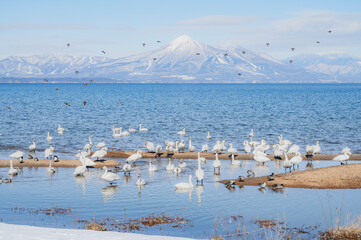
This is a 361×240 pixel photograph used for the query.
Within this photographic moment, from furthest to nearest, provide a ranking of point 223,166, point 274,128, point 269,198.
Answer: point 274,128 < point 223,166 < point 269,198

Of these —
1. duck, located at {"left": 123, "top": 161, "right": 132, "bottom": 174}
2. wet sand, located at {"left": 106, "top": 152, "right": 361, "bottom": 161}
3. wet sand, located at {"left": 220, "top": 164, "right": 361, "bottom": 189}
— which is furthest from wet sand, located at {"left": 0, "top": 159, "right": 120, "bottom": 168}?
wet sand, located at {"left": 220, "top": 164, "right": 361, "bottom": 189}

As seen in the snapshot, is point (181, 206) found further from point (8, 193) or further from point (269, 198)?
point (8, 193)

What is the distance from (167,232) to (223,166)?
744 inches

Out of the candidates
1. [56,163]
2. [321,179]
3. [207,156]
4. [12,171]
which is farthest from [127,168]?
[321,179]

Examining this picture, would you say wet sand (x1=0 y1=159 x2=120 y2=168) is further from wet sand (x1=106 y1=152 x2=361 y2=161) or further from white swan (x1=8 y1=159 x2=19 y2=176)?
wet sand (x1=106 y1=152 x2=361 y2=161)

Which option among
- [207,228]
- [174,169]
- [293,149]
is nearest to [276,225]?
[207,228]

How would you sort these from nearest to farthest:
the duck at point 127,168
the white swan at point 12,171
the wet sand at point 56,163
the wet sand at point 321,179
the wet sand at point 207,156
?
the wet sand at point 321,179
the white swan at point 12,171
the duck at point 127,168
the wet sand at point 56,163
the wet sand at point 207,156

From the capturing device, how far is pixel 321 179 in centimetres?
3048

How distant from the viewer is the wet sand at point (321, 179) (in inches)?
1176

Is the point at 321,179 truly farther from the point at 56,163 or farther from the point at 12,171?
the point at 12,171

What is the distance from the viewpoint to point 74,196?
28422 mm

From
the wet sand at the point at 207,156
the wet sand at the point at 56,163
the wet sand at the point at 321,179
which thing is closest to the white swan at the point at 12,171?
the wet sand at the point at 56,163

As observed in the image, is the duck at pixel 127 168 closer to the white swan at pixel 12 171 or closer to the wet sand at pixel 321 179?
the wet sand at pixel 321 179

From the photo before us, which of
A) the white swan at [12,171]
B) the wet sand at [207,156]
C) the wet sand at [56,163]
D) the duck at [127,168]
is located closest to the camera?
the white swan at [12,171]
